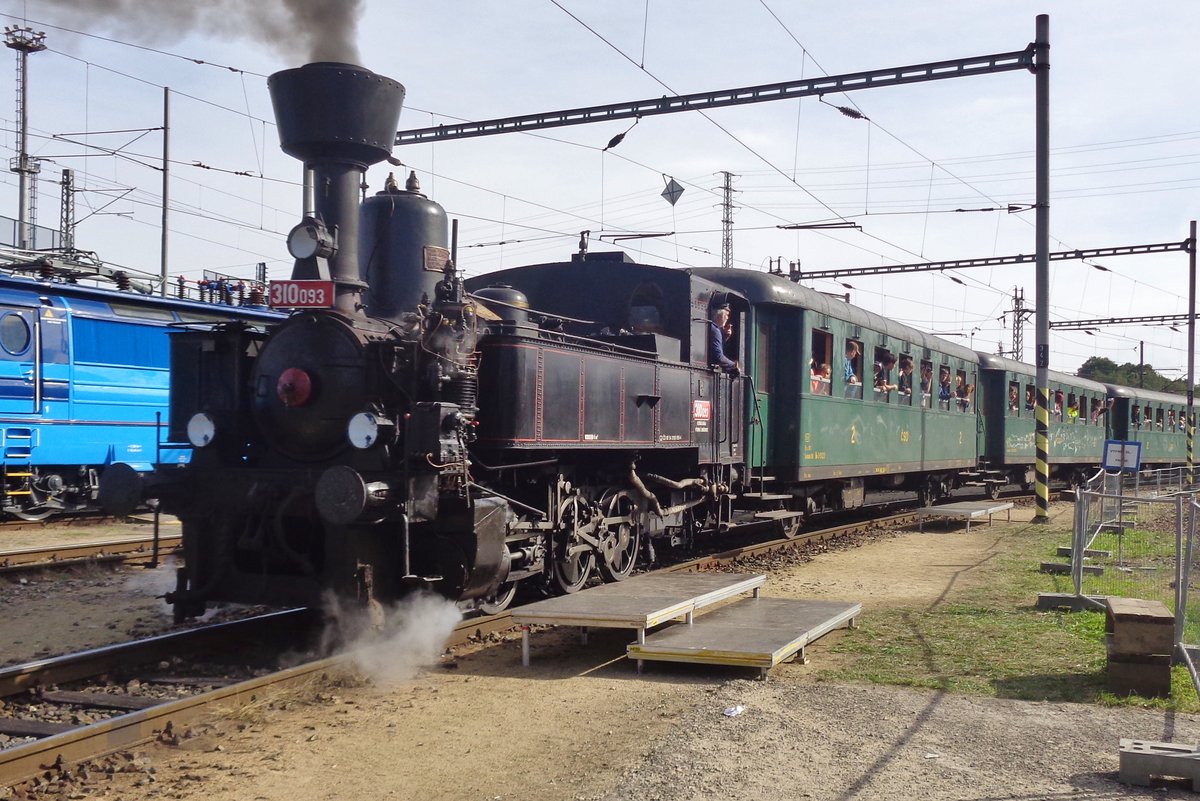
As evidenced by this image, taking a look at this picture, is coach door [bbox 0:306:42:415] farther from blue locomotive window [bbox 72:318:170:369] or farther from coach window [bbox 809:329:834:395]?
coach window [bbox 809:329:834:395]

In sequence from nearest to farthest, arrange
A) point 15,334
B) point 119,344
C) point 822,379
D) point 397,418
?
point 397,418, point 822,379, point 15,334, point 119,344

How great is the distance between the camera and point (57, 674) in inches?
244

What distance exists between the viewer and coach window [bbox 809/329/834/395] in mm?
13086

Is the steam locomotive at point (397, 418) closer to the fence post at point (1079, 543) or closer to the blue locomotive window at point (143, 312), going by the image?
the fence post at point (1079, 543)

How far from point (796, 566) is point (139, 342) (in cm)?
1040

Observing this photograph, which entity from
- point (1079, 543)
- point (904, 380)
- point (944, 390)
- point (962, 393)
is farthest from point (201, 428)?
point (962, 393)

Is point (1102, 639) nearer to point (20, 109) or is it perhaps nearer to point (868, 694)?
point (868, 694)

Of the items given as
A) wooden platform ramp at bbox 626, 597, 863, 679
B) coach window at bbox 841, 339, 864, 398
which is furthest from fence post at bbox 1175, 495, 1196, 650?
coach window at bbox 841, 339, 864, 398

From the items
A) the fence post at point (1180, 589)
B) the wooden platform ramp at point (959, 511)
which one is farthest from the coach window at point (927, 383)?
the fence post at point (1180, 589)

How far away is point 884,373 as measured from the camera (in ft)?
51.9

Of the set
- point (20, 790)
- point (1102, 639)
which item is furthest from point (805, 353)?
point (20, 790)

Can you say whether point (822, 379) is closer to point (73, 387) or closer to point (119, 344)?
point (119, 344)

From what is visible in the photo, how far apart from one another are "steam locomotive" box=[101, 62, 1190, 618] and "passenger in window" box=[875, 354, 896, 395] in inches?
236

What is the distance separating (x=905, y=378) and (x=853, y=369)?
2.42m
